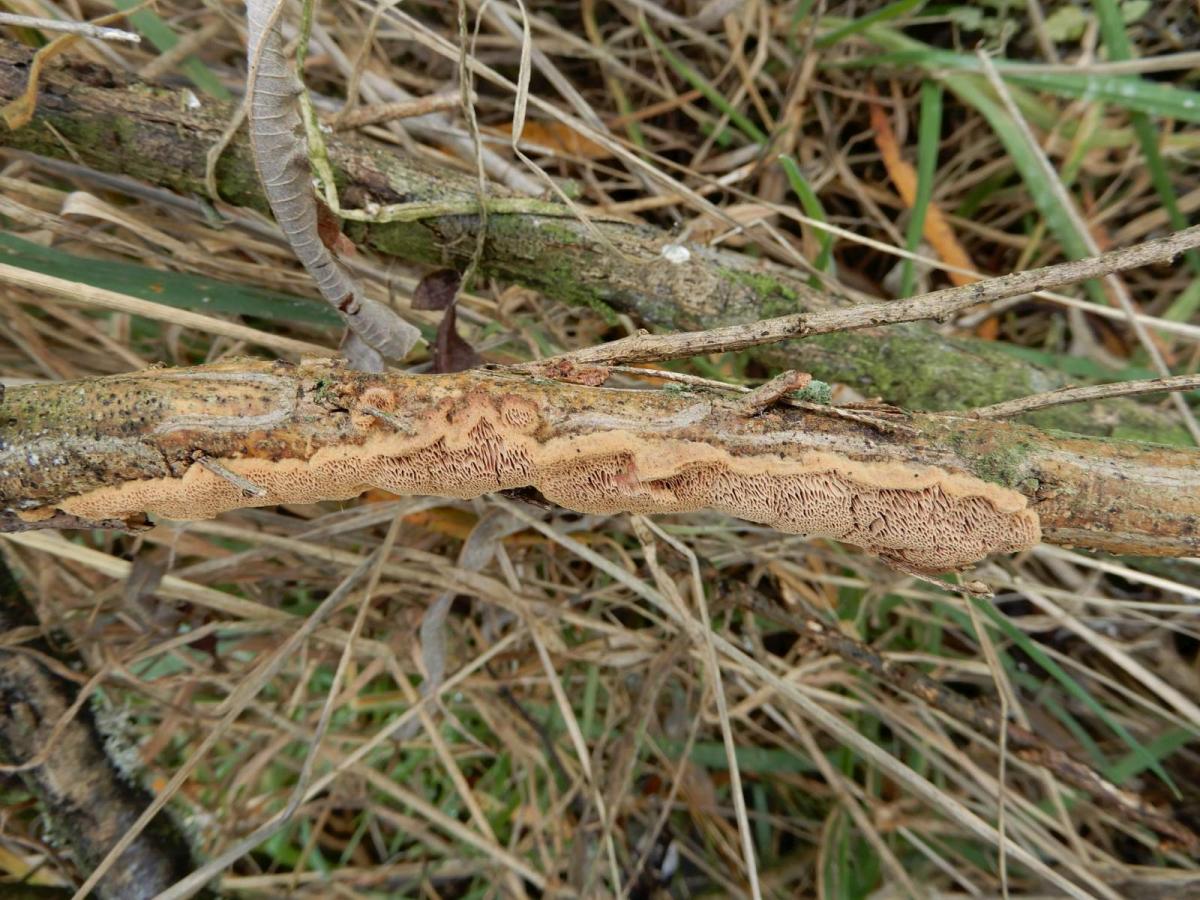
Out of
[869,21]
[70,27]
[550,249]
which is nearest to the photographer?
[70,27]

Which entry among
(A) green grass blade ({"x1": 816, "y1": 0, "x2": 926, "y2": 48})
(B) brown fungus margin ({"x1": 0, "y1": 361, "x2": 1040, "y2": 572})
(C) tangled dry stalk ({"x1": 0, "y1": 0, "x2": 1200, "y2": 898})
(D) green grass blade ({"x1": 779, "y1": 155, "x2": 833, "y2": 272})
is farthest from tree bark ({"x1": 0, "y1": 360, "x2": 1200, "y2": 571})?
(A) green grass blade ({"x1": 816, "y1": 0, "x2": 926, "y2": 48})

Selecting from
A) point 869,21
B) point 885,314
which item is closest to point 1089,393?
point 885,314

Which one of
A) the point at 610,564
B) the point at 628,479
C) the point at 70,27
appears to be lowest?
the point at 610,564

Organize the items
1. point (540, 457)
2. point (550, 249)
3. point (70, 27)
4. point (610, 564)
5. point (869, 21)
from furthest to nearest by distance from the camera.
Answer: point (869, 21)
point (610, 564)
point (550, 249)
point (70, 27)
point (540, 457)

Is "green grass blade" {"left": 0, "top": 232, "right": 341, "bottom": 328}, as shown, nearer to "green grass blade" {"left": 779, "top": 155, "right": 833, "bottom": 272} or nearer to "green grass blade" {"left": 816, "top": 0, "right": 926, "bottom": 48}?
"green grass blade" {"left": 779, "top": 155, "right": 833, "bottom": 272}

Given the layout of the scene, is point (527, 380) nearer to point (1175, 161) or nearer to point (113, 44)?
point (113, 44)

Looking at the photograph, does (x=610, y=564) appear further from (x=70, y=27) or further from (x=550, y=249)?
(x=70, y=27)

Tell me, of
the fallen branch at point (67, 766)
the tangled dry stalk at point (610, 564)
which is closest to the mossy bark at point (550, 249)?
the tangled dry stalk at point (610, 564)

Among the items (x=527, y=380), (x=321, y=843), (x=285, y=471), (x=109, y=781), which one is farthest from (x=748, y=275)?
(x=321, y=843)
